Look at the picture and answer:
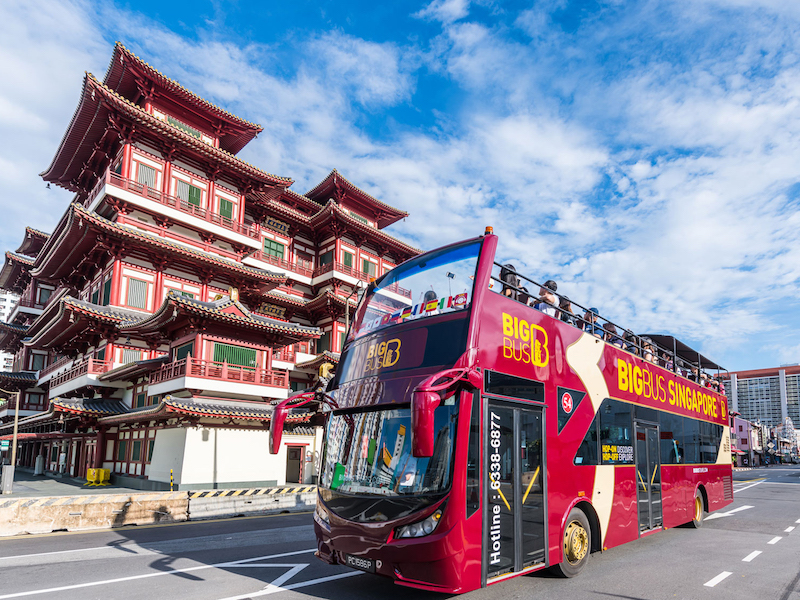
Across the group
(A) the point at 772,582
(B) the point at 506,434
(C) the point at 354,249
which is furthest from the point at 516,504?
(C) the point at 354,249

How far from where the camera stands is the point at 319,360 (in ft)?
107

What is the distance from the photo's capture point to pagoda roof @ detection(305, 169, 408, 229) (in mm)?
37688

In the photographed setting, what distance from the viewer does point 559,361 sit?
7.36 meters

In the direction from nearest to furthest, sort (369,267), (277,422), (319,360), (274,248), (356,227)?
(277,422) < (319,360) < (274,248) < (356,227) < (369,267)

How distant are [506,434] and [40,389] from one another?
144ft

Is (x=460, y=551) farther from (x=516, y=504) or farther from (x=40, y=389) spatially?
(x=40, y=389)

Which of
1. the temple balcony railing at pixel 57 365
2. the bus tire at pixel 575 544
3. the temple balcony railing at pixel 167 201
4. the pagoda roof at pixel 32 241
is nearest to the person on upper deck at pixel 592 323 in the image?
the bus tire at pixel 575 544

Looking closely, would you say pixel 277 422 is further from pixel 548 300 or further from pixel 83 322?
pixel 83 322

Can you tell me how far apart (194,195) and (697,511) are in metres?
27.0

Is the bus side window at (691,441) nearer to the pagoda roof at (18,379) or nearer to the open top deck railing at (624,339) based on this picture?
the open top deck railing at (624,339)

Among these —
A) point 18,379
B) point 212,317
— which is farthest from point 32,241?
point 212,317

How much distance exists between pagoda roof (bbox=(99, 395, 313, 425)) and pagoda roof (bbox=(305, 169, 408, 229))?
19.1 meters

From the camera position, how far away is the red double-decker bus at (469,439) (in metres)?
5.34

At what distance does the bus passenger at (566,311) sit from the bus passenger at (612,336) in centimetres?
123
